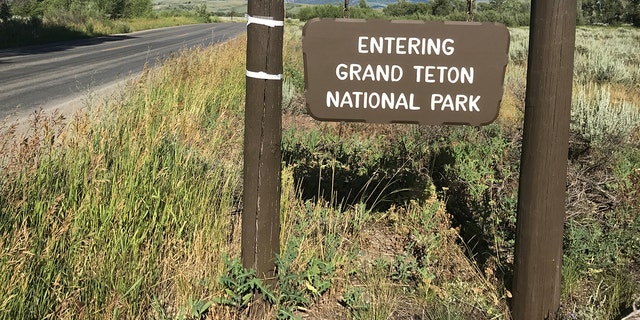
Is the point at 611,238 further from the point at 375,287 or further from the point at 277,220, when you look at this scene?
the point at 277,220

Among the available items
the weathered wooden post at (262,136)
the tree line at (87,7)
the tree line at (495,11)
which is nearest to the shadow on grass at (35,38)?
the tree line at (87,7)

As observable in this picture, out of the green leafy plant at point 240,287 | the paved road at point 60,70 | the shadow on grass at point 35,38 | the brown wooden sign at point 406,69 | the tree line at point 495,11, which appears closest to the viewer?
the green leafy plant at point 240,287

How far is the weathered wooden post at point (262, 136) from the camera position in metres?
2.64

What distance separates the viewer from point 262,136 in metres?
2.71

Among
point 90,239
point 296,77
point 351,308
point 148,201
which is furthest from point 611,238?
point 296,77

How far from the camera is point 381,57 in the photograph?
9.29 feet

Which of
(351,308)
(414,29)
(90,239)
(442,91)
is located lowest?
(351,308)

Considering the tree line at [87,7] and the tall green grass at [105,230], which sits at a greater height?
the tree line at [87,7]

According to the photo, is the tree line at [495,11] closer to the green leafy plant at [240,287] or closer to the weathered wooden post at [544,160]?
the weathered wooden post at [544,160]

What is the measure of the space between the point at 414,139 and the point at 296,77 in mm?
5156

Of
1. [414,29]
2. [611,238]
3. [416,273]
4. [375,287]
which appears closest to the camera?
[414,29]

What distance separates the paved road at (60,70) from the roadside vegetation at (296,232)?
2690mm

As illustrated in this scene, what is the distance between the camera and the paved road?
31.9 ft

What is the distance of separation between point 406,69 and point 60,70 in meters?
13.0
